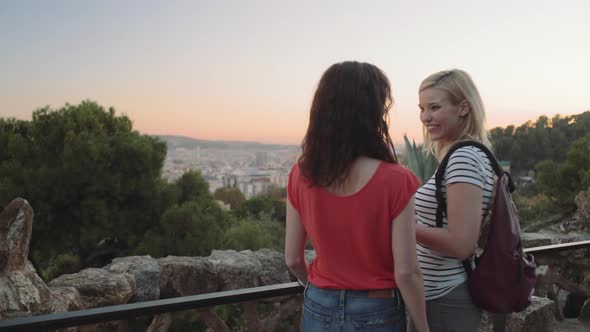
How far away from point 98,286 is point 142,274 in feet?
2.51

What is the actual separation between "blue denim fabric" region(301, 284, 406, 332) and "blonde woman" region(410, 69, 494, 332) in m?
0.21

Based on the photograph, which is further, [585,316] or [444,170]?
[585,316]

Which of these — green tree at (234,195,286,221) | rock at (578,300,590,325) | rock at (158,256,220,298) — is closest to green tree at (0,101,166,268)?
rock at (158,256,220,298)

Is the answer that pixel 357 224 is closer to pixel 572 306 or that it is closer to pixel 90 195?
pixel 572 306

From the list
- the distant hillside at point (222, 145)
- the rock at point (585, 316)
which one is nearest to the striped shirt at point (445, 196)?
the rock at point (585, 316)

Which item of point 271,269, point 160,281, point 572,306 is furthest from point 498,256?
point 572,306

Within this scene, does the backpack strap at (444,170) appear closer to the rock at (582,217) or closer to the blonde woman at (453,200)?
the blonde woman at (453,200)

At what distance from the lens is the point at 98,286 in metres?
3.38

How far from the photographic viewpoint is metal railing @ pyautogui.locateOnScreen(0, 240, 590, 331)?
4.53 feet

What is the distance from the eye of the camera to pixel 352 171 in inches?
43.8

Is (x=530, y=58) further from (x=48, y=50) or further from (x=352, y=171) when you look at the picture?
(x=48, y=50)

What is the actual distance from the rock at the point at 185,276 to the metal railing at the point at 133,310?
9.07ft

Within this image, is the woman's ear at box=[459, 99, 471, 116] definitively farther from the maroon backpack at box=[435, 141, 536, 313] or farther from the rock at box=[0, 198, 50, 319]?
the rock at box=[0, 198, 50, 319]

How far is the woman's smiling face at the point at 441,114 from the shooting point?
142 centimetres
